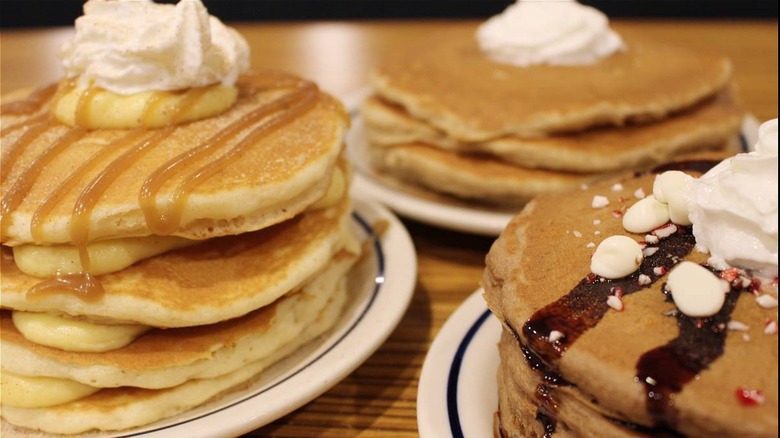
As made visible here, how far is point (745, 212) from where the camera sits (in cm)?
113

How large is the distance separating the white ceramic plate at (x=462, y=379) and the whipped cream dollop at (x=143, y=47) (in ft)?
2.87

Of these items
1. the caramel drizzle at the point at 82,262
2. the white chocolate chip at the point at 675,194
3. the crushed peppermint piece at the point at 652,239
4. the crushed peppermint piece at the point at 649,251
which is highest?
the white chocolate chip at the point at 675,194

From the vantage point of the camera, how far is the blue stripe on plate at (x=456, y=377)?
1.35 m

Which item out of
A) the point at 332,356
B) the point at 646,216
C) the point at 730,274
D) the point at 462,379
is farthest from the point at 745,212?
the point at 332,356

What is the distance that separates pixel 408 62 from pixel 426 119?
49 centimetres

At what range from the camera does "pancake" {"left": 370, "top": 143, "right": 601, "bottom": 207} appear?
7.40ft

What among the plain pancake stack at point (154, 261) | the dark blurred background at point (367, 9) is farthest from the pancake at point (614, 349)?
the dark blurred background at point (367, 9)

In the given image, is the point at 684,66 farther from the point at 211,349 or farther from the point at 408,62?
the point at 211,349

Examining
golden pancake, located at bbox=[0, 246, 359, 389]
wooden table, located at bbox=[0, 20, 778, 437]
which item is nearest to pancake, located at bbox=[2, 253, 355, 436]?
golden pancake, located at bbox=[0, 246, 359, 389]

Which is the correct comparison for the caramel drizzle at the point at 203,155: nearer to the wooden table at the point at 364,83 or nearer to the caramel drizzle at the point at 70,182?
the caramel drizzle at the point at 70,182

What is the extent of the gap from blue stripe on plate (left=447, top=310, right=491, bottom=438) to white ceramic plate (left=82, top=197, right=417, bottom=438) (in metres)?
0.20

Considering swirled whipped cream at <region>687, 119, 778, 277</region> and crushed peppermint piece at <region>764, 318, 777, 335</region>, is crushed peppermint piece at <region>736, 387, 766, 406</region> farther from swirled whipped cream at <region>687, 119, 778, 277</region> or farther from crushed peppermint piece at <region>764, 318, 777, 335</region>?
swirled whipped cream at <region>687, 119, 778, 277</region>

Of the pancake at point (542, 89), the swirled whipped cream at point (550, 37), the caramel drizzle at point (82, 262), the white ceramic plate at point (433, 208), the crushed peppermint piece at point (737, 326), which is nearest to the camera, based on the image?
the crushed peppermint piece at point (737, 326)

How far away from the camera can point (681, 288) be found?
1.11 meters
